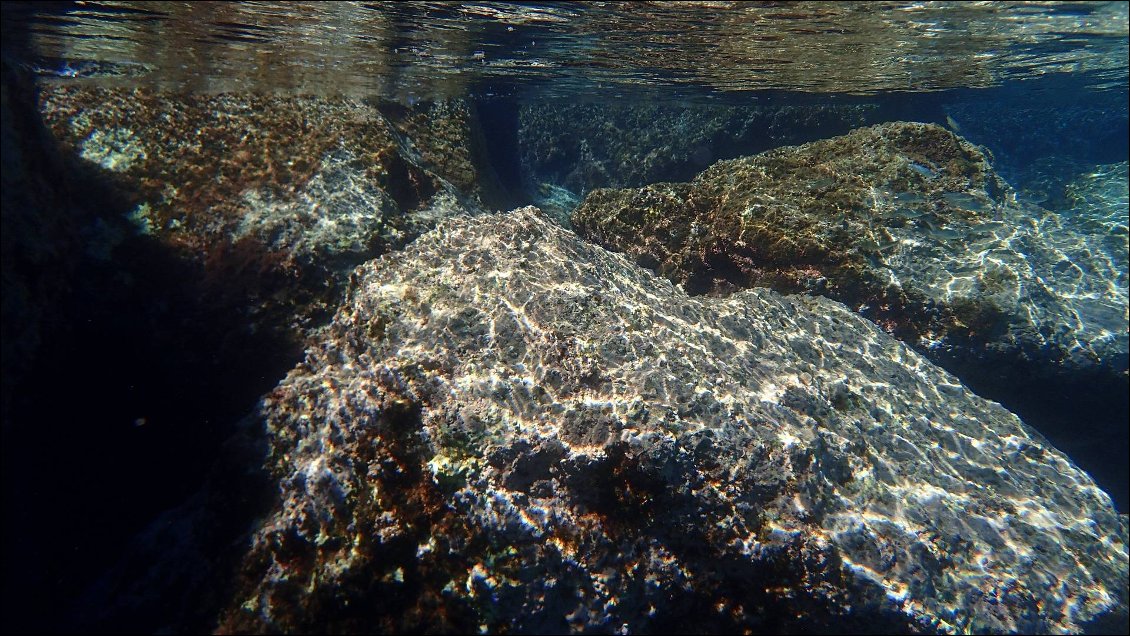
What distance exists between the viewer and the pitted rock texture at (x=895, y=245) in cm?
592

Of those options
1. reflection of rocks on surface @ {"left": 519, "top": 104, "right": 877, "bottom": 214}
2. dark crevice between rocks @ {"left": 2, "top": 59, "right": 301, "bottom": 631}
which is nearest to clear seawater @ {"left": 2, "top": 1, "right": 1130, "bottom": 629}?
dark crevice between rocks @ {"left": 2, "top": 59, "right": 301, "bottom": 631}

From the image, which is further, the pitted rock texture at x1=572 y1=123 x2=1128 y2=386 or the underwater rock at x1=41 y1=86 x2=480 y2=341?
the pitted rock texture at x1=572 y1=123 x2=1128 y2=386

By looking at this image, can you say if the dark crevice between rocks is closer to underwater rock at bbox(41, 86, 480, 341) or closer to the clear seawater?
the clear seawater

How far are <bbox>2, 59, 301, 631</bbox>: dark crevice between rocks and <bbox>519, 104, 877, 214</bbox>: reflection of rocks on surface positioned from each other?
806cm

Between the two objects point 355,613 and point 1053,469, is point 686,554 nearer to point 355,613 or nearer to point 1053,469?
point 355,613

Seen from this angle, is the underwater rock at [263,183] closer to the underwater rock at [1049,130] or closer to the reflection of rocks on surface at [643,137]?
the reflection of rocks on surface at [643,137]

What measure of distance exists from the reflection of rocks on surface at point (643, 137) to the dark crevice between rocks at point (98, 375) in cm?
806

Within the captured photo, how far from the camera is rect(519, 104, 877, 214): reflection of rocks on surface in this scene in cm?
1421

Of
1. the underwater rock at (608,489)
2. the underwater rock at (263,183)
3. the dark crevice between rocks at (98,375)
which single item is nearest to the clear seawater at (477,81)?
the dark crevice between rocks at (98,375)

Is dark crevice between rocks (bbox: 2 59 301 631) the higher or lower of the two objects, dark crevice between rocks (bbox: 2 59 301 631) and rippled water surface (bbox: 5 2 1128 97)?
the lower

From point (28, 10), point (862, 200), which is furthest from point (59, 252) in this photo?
point (862, 200)

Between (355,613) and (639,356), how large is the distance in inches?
106

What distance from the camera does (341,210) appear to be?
5.77m

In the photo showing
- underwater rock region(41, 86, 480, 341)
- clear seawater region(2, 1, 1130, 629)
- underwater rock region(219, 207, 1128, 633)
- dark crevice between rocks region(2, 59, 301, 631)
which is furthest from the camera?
underwater rock region(41, 86, 480, 341)
